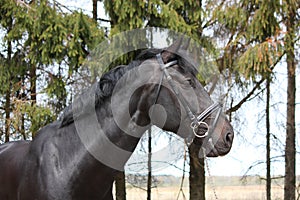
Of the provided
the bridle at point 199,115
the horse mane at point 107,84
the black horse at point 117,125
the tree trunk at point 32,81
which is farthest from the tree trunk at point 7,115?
the bridle at point 199,115

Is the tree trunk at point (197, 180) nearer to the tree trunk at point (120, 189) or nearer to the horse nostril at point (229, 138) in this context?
the tree trunk at point (120, 189)

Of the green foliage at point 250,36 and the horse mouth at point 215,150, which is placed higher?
the green foliage at point 250,36

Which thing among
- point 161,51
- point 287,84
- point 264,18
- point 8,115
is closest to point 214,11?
point 264,18

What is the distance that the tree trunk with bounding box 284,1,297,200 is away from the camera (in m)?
9.02

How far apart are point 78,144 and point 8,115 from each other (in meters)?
7.83

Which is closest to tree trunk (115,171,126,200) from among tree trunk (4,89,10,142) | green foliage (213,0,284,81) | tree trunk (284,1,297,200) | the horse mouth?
tree trunk (4,89,10,142)

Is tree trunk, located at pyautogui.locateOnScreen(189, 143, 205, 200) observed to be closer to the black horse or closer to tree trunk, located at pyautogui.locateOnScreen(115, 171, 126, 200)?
tree trunk, located at pyautogui.locateOnScreen(115, 171, 126, 200)

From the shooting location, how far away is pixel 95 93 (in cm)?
308

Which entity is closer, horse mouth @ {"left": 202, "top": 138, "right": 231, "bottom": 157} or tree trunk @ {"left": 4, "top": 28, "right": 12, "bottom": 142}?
horse mouth @ {"left": 202, "top": 138, "right": 231, "bottom": 157}

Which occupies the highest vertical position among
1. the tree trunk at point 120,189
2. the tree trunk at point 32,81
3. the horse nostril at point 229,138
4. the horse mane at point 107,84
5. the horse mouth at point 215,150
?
the tree trunk at point 32,81

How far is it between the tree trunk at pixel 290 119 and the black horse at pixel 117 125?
21.2 feet

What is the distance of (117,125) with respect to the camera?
2990 mm

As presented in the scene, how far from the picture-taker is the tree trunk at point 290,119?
9023 mm

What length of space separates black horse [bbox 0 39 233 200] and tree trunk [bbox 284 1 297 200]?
254 inches
